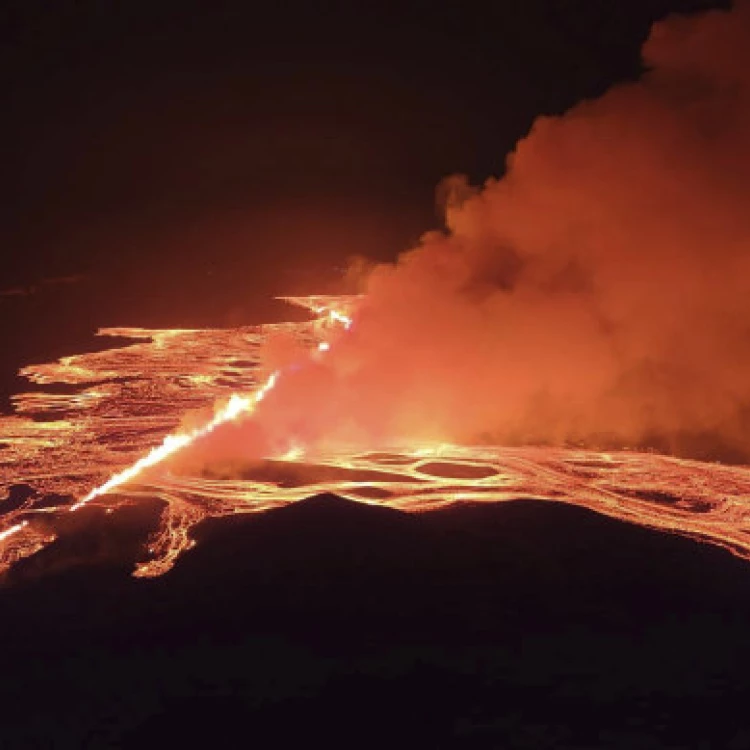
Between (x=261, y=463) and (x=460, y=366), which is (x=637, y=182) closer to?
(x=460, y=366)

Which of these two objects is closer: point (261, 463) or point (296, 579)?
point (296, 579)

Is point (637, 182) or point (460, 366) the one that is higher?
point (637, 182)

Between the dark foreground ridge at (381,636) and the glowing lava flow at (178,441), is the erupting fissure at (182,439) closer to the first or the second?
the glowing lava flow at (178,441)

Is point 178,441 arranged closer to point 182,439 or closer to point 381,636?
point 182,439

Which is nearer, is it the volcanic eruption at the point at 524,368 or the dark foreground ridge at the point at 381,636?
the dark foreground ridge at the point at 381,636

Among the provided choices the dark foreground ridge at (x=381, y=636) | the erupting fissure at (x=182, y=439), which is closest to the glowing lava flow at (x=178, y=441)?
the erupting fissure at (x=182, y=439)

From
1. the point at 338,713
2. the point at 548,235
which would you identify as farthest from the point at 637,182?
the point at 338,713

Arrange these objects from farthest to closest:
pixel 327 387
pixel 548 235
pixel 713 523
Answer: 1. pixel 548 235
2. pixel 327 387
3. pixel 713 523
